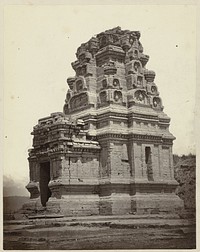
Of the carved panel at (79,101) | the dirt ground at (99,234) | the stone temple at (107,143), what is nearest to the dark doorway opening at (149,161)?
the stone temple at (107,143)

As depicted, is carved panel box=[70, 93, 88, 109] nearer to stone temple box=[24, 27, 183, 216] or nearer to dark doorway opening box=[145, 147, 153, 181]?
stone temple box=[24, 27, 183, 216]

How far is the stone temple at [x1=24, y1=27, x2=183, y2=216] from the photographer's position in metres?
22.3

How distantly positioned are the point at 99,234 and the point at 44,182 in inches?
265

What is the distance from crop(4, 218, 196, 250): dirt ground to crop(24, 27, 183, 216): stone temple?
222 centimetres

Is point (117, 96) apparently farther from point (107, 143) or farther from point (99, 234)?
point (99, 234)

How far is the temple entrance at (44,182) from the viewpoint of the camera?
79.4ft

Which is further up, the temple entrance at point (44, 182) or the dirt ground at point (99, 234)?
the temple entrance at point (44, 182)

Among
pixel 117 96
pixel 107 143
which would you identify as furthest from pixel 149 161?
pixel 117 96

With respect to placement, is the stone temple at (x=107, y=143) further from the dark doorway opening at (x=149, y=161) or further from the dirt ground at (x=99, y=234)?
the dirt ground at (x=99, y=234)

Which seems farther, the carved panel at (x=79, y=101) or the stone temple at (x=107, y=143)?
the carved panel at (x=79, y=101)

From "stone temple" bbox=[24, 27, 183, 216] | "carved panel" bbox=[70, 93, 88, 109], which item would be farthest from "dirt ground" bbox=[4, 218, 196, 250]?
"carved panel" bbox=[70, 93, 88, 109]

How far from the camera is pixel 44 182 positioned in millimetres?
24422

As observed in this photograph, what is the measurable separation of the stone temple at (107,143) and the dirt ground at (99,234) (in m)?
2.22

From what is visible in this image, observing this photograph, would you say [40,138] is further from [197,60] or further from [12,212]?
[197,60]
